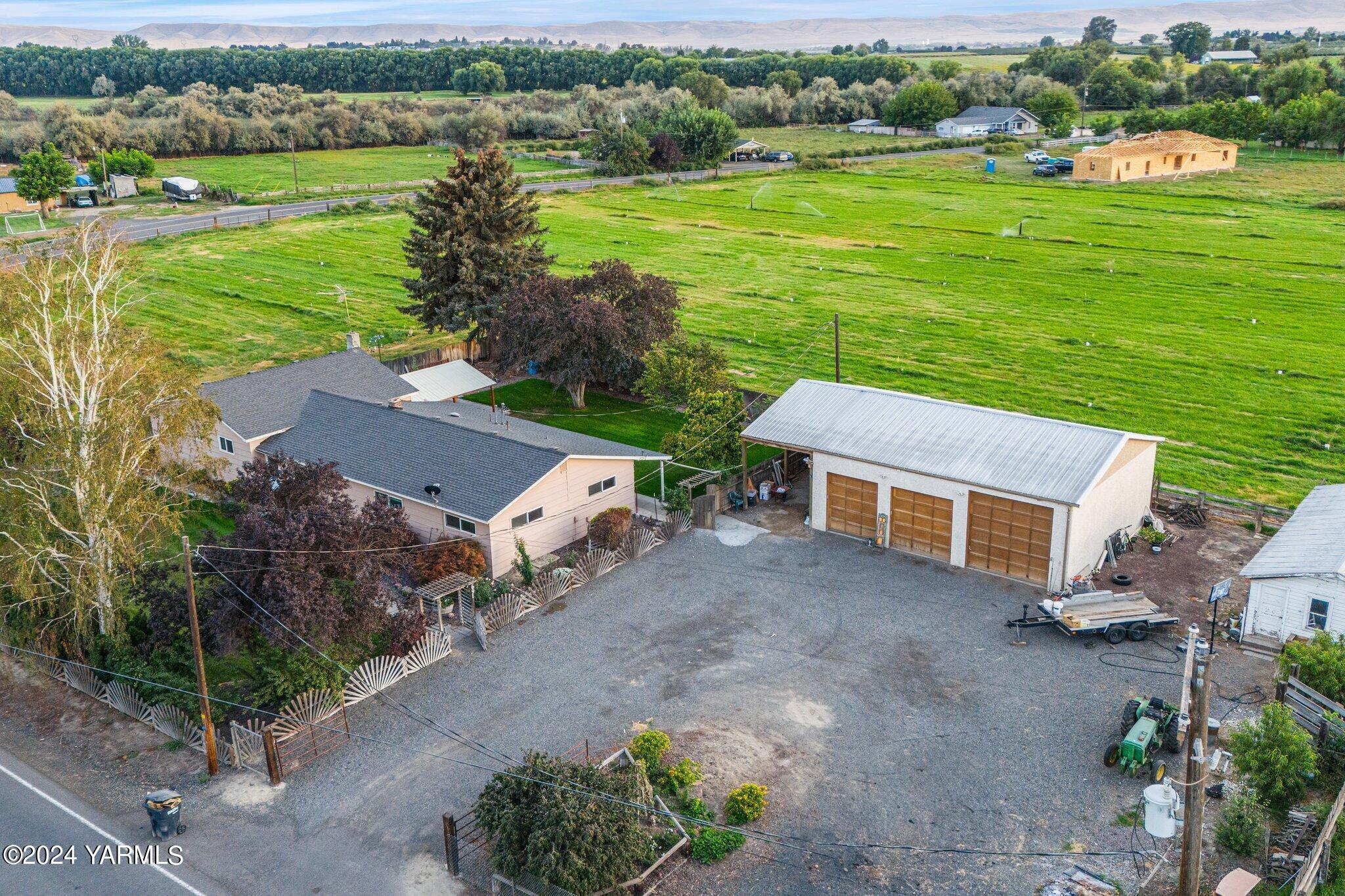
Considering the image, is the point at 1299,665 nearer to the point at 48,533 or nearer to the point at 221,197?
the point at 48,533

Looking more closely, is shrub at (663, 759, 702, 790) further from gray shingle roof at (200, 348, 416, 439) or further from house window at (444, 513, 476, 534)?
gray shingle roof at (200, 348, 416, 439)

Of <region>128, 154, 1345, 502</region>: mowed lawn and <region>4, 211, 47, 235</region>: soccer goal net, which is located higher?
<region>4, 211, 47, 235</region>: soccer goal net

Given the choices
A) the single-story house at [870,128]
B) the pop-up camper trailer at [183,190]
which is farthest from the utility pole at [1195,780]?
the single-story house at [870,128]

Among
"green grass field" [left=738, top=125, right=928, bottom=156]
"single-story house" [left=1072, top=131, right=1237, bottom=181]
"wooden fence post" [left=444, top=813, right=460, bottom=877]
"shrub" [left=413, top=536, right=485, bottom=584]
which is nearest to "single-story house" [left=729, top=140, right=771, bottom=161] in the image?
"green grass field" [left=738, top=125, right=928, bottom=156]

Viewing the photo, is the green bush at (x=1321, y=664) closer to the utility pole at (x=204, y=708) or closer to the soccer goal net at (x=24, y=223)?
the utility pole at (x=204, y=708)

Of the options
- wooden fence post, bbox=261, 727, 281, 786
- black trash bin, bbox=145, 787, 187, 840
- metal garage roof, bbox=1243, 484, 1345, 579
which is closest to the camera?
black trash bin, bbox=145, 787, 187, 840

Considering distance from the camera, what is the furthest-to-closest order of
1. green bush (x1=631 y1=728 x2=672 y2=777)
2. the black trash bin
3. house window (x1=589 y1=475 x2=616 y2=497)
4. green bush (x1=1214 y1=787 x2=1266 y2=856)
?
1. house window (x1=589 y1=475 x2=616 y2=497)
2. green bush (x1=631 y1=728 x2=672 y2=777)
3. the black trash bin
4. green bush (x1=1214 y1=787 x2=1266 y2=856)
